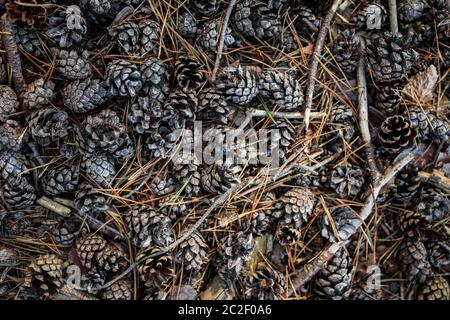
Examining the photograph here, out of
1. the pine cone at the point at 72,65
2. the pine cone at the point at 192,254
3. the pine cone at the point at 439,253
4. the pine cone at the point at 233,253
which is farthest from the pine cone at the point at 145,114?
the pine cone at the point at 439,253

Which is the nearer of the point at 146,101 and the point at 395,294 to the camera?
the point at 146,101

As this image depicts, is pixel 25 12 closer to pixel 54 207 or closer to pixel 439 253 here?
pixel 54 207

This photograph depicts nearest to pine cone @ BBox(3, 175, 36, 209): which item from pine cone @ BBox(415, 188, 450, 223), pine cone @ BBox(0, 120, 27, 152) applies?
pine cone @ BBox(0, 120, 27, 152)

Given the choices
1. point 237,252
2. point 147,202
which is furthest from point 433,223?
point 147,202

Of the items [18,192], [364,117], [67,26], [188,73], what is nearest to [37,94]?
[67,26]

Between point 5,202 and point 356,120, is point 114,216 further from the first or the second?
point 356,120

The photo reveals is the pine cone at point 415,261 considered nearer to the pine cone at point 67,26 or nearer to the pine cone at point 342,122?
the pine cone at point 342,122
